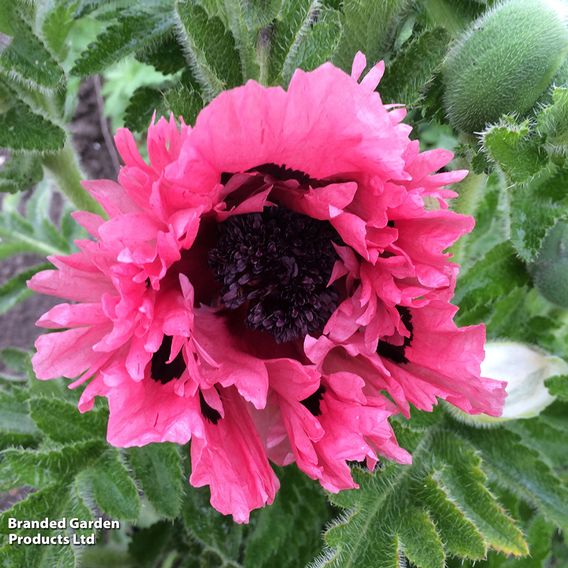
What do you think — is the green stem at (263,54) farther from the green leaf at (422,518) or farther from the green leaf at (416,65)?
the green leaf at (422,518)

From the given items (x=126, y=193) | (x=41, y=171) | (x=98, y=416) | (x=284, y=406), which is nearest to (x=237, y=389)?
(x=284, y=406)

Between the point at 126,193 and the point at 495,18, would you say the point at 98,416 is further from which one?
the point at 495,18

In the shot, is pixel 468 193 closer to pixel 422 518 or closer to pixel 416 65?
pixel 416 65

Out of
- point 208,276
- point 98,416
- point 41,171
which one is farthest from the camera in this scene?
point 41,171

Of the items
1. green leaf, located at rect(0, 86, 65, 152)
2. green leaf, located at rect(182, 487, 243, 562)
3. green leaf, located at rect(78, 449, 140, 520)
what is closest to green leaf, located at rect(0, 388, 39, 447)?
green leaf, located at rect(78, 449, 140, 520)

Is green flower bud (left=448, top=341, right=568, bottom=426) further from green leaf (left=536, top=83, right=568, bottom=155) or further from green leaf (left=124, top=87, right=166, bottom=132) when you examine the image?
green leaf (left=124, top=87, right=166, bottom=132)

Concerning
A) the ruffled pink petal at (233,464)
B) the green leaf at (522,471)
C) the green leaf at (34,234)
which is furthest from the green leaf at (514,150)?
the green leaf at (34,234)
